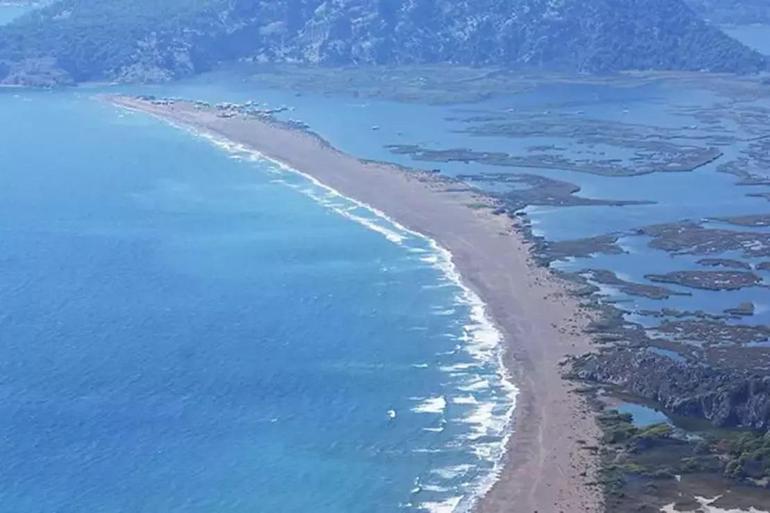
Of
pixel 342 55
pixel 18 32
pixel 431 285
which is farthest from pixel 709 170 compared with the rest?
pixel 18 32

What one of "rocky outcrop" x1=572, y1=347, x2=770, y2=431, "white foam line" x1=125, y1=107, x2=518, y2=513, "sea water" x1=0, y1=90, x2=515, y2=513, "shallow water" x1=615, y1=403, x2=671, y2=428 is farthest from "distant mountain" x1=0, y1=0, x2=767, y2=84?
"shallow water" x1=615, y1=403, x2=671, y2=428

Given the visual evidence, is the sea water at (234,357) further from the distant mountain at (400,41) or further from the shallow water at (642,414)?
the distant mountain at (400,41)

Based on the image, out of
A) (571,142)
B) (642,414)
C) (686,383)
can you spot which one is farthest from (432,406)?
(571,142)

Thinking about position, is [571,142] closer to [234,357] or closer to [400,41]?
[400,41]

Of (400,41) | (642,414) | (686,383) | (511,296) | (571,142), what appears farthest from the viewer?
(400,41)

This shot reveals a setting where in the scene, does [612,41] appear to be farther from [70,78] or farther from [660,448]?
[660,448]

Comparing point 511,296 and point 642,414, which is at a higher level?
point 511,296
